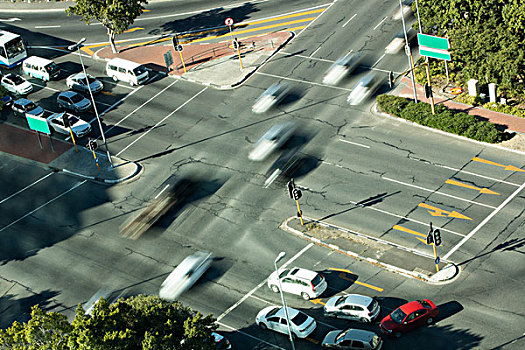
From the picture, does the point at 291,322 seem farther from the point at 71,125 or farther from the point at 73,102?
the point at 73,102

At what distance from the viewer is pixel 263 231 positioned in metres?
58.2

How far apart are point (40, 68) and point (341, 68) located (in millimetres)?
31975

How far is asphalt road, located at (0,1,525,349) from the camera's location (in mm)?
50906

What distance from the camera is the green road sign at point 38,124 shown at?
69875mm

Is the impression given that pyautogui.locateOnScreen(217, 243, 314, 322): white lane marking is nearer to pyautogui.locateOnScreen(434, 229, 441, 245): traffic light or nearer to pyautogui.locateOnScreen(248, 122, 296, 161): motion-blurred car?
pyautogui.locateOnScreen(434, 229, 441, 245): traffic light

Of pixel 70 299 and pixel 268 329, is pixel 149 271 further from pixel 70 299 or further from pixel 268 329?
pixel 268 329

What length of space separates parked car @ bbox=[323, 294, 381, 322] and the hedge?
21.2 meters

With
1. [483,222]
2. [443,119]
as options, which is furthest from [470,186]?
[443,119]

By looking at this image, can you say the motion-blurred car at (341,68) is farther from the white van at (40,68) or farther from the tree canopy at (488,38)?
the white van at (40,68)

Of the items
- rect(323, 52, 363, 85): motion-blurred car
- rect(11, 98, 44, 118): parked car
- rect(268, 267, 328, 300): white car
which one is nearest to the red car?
rect(268, 267, 328, 300): white car

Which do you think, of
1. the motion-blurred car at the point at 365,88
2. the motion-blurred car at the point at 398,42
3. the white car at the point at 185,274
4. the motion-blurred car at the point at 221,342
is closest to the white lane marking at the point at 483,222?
the motion-blurred car at the point at 221,342

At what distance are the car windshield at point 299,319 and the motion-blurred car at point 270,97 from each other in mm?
28189

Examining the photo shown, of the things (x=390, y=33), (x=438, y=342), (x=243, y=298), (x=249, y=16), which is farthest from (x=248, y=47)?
(x=438, y=342)

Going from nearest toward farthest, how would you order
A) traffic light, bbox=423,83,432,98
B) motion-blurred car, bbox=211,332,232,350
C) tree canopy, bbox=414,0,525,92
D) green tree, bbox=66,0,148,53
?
motion-blurred car, bbox=211,332,232,350 < tree canopy, bbox=414,0,525,92 < traffic light, bbox=423,83,432,98 < green tree, bbox=66,0,148,53
